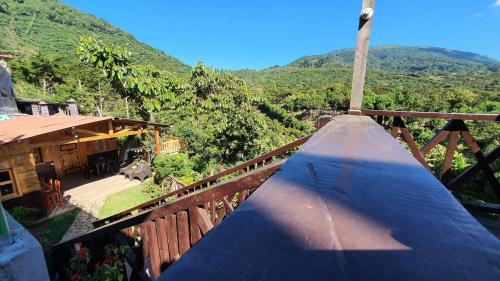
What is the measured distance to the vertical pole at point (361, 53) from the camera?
2560 millimetres

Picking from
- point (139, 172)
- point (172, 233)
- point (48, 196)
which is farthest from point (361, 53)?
point (139, 172)

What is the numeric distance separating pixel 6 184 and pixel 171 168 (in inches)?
207

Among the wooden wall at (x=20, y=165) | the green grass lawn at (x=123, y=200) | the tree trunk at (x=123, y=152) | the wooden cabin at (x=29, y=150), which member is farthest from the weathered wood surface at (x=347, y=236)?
the tree trunk at (x=123, y=152)

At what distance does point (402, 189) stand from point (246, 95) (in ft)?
48.2

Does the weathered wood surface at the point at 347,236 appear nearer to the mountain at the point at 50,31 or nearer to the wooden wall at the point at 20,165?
the wooden wall at the point at 20,165

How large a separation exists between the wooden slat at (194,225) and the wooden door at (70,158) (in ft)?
47.8

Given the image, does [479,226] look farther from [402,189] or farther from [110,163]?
[110,163]

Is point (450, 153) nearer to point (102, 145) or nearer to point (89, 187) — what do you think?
point (89, 187)

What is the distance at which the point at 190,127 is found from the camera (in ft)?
47.9

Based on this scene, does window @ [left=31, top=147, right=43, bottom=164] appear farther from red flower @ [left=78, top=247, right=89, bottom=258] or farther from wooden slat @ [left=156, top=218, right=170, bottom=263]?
wooden slat @ [left=156, top=218, right=170, bottom=263]

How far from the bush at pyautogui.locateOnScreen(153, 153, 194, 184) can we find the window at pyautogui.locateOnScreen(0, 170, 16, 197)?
4.72 m

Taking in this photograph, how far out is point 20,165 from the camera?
7711 millimetres

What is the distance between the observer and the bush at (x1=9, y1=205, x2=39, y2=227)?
7.15m

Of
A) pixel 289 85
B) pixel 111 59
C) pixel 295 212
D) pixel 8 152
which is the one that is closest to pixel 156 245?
pixel 295 212
